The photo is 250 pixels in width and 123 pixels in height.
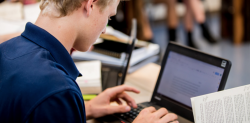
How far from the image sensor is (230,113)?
699 millimetres

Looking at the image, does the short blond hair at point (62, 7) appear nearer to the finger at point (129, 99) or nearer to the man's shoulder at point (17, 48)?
the man's shoulder at point (17, 48)

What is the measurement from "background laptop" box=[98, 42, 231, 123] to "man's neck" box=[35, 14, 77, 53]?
37cm

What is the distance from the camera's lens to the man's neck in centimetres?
68

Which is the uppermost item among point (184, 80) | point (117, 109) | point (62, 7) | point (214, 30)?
point (62, 7)

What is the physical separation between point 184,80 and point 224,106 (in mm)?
219

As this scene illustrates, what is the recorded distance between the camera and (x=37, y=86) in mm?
553

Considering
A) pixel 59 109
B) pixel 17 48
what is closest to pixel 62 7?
pixel 17 48

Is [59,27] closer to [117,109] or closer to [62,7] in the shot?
[62,7]

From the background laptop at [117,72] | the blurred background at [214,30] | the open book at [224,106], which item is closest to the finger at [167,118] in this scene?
the open book at [224,106]

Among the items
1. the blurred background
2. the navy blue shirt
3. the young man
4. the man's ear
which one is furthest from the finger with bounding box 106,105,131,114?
the blurred background

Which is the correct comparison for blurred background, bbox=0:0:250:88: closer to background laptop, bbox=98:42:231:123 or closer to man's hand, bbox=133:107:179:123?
background laptop, bbox=98:42:231:123

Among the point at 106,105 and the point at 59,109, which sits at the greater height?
the point at 59,109

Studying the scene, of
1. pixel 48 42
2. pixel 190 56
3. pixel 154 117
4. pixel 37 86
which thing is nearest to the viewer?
pixel 37 86

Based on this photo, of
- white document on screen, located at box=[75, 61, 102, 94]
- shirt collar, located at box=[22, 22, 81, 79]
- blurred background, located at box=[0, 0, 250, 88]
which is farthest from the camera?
blurred background, located at box=[0, 0, 250, 88]
